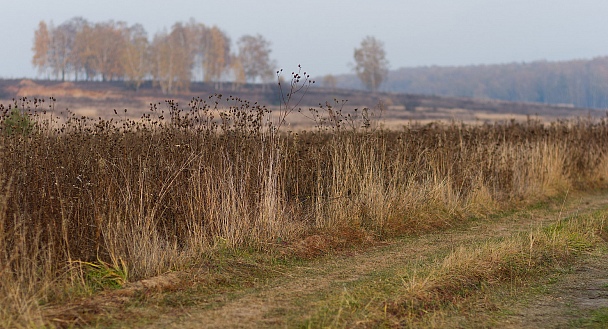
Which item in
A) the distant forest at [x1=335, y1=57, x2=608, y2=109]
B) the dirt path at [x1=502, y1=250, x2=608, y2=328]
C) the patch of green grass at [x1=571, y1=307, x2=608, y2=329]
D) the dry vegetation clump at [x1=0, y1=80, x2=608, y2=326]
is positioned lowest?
the dirt path at [x1=502, y1=250, x2=608, y2=328]

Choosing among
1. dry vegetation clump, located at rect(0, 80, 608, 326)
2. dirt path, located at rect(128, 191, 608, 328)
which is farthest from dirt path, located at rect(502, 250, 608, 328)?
dry vegetation clump, located at rect(0, 80, 608, 326)

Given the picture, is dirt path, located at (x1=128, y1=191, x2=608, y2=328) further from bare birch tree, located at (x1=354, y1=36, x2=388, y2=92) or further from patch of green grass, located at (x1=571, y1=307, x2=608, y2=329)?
Answer: bare birch tree, located at (x1=354, y1=36, x2=388, y2=92)

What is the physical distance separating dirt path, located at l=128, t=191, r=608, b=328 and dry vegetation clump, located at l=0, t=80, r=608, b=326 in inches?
24.6

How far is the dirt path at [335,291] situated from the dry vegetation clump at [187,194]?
624 mm

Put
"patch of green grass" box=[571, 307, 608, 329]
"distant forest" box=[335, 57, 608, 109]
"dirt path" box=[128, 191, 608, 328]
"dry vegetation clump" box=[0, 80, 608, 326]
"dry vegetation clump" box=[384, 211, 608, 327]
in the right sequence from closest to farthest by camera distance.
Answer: "dirt path" box=[128, 191, 608, 328], "patch of green grass" box=[571, 307, 608, 329], "dry vegetation clump" box=[384, 211, 608, 327], "dry vegetation clump" box=[0, 80, 608, 326], "distant forest" box=[335, 57, 608, 109]

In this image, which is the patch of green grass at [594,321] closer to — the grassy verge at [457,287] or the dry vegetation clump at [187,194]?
the grassy verge at [457,287]

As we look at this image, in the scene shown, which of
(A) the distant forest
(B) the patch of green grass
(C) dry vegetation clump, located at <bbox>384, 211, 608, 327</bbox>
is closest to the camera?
(B) the patch of green grass

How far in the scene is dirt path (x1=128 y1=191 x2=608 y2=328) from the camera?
202 inches

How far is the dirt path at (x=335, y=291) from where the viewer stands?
16.8ft

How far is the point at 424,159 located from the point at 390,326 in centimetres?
644

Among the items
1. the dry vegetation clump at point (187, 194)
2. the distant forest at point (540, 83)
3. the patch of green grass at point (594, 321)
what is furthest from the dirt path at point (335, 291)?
the distant forest at point (540, 83)

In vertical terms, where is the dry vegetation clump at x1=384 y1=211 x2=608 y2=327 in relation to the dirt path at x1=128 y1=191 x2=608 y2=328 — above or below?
above

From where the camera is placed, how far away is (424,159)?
11172 millimetres

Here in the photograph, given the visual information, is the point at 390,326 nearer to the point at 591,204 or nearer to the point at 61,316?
the point at 61,316
